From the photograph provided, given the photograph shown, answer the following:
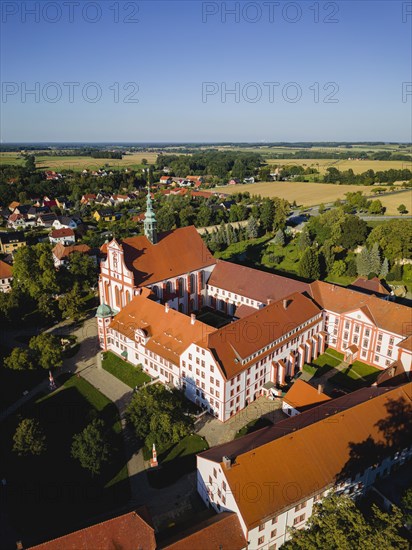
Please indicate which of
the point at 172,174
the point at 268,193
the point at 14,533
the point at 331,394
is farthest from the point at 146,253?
the point at 172,174

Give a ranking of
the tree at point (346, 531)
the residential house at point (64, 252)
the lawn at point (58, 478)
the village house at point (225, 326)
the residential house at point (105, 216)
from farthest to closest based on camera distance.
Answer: the residential house at point (105, 216), the residential house at point (64, 252), the village house at point (225, 326), the lawn at point (58, 478), the tree at point (346, 531)

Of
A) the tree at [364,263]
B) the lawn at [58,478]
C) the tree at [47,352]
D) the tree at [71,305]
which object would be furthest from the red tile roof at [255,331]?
the tree at [364,263]

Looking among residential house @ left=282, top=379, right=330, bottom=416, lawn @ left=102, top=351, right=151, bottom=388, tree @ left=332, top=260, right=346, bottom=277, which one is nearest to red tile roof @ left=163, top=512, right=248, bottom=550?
residential house @ left=282, top=379, right=330, bottom=416

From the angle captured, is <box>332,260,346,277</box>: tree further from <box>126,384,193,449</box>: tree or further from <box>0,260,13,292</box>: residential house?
<box>0,260,13,292</box>: residential house

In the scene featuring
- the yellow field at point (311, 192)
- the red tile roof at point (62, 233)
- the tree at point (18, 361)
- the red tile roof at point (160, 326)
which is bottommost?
the tree at point (18, 361)

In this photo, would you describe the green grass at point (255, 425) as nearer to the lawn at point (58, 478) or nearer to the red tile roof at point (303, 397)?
the red tile roof at point (303, 397)

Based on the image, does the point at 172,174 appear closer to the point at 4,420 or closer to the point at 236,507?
the point at 4,420
